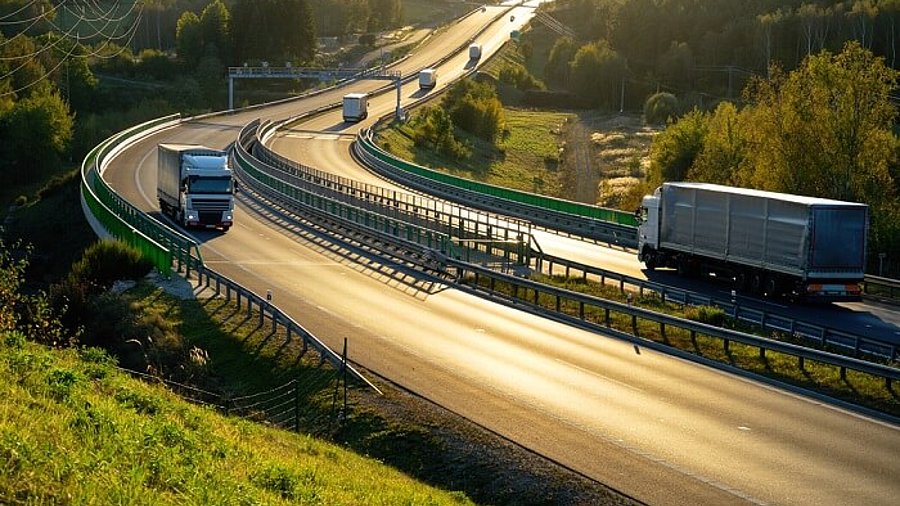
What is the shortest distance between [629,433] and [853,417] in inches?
193

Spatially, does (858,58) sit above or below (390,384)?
above

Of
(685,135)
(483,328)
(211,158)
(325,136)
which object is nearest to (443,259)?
(483,328)

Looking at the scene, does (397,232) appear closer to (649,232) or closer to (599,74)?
(649,232)

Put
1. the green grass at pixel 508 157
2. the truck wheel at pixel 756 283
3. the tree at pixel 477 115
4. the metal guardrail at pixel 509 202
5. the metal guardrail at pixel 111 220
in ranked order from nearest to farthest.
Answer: the truck wheel at pixel 756 283, the metal guardrail at pixel 111 220, the metal guardrail at pixel 509 202, the green grass at pixel 508 157, the tree at pixel 477 115

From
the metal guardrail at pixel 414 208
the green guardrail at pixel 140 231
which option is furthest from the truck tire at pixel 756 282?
the green guardrail at pixel 140 231

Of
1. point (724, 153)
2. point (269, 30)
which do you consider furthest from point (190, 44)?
point (724, 153)

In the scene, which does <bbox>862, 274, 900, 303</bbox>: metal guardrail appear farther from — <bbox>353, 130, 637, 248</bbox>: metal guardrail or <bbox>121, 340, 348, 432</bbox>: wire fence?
<bbox>121, 340, 348, 432</bbox>: wire fence

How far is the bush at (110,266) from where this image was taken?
42469 millimetres

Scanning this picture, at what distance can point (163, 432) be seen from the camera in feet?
60.0

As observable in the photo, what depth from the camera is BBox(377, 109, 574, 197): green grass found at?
101 meters

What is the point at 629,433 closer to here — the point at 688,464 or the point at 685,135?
the point at 688,464

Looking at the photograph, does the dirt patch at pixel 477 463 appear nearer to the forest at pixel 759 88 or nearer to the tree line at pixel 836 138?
the forest at pixel 759 88

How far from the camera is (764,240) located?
136 ft

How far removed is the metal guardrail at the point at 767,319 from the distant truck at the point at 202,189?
15.5m
